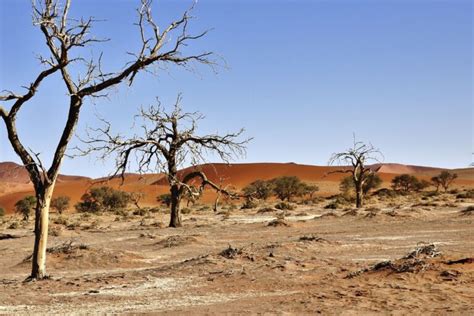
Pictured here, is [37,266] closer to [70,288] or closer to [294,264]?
[70,288]

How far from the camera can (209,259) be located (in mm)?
14523

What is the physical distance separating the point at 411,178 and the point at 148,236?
58.6m

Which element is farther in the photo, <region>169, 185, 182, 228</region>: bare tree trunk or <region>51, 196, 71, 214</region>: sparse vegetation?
<region>51, 196, 71, 214</region>: sparse vegetation

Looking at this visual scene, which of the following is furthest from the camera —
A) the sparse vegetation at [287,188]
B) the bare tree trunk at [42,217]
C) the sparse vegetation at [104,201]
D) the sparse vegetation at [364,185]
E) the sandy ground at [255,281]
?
the sparse vegetation at [364,185]

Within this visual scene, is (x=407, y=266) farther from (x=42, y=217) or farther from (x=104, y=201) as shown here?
(x=104, y=201)

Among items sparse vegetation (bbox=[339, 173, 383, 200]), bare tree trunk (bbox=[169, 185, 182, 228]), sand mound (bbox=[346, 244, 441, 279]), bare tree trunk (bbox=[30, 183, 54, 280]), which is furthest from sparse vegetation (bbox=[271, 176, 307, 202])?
bare tree trunk (bbox=[30, 183, 54, 280])

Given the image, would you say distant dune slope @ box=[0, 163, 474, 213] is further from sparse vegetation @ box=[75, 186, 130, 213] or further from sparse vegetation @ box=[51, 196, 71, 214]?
sparse vegetation @ box=[75, 186, 130, 213]

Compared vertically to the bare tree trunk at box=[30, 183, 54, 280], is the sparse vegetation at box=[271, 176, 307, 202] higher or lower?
higher

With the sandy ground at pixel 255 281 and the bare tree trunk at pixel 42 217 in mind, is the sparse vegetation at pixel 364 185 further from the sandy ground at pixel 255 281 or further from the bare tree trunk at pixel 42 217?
the bare tree trunk at pixel 42 217

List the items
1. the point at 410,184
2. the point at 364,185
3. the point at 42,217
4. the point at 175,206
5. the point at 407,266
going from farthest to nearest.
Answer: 1. the point at 410,184
2. the point at 364,185
3. the point at 175,206
4. the point at 42,217
5. the point at 407,266

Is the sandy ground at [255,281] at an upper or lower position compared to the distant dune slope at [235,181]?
lower

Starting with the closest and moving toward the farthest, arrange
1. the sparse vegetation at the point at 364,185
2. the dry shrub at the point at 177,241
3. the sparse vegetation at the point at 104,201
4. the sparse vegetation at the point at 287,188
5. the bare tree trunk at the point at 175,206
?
the dry shrub at the point at 177,241 → the bare tree trunk at the point at 175,206 → the sparse vegetation at the point at 104,201 → the sparse vegetation at the point at 287,188 → the sparse vegetation at the point at 364,185

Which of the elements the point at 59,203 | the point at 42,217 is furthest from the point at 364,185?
the point at 42,217

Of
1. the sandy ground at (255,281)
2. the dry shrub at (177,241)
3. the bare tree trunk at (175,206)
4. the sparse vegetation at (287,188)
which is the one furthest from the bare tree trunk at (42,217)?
the sparse vegetation at (287,188)
